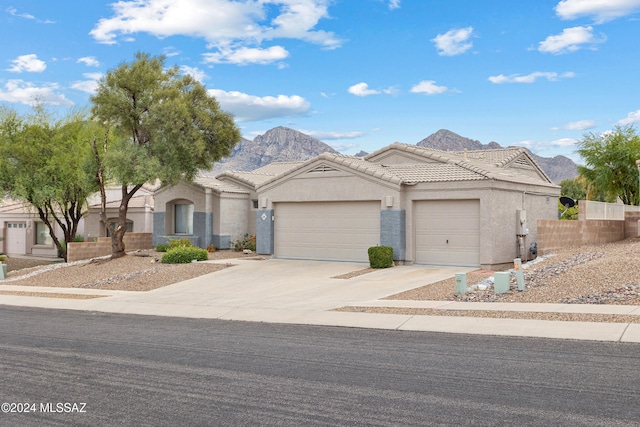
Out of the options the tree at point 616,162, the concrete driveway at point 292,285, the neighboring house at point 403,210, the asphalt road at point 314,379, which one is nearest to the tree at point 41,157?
the neighboring house at point 403,210

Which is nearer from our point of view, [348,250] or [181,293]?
[181,293]

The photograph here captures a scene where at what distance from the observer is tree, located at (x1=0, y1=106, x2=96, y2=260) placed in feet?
107

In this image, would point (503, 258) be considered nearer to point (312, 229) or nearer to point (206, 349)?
point (312, 229)

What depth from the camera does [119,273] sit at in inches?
1011

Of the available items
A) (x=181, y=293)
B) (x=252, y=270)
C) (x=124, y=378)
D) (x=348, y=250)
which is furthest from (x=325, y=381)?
(x=348, y=250)

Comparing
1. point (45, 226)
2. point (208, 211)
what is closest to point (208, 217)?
point (208, 211)

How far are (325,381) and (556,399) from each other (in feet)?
9.16

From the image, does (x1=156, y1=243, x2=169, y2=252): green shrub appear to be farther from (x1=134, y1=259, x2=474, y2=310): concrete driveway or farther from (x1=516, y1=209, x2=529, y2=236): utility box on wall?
(x1=516, y1=209, x2=529, y2=236): utility box on wall

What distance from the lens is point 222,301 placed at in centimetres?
1781

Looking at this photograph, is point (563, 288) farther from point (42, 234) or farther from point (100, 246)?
point (42, 234)

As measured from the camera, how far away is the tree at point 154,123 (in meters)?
29.0

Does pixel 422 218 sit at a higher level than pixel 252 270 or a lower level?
higher

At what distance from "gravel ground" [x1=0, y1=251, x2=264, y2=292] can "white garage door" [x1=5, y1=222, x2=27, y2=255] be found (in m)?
16.1

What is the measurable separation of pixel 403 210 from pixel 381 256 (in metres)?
2.12
